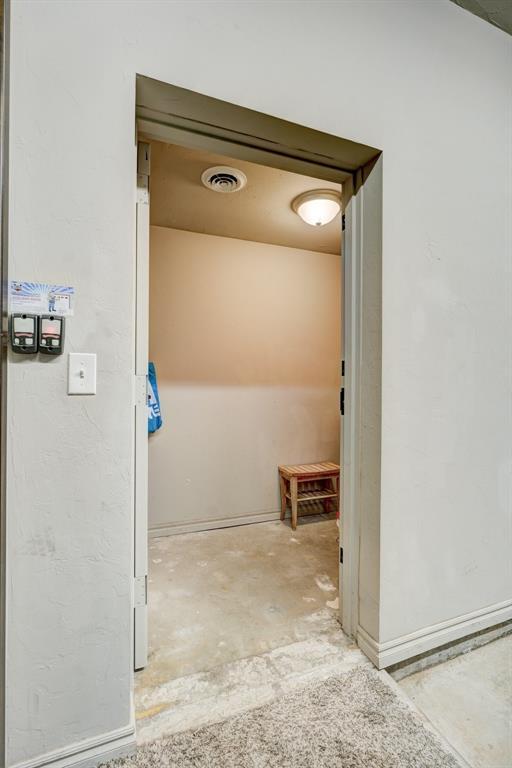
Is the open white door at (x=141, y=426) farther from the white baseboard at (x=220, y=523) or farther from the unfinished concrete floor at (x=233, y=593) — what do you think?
the white baseboard at (x=220, y=523)

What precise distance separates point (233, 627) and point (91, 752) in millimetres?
771

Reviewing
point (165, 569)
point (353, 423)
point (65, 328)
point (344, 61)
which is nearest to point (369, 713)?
point (353, 423)

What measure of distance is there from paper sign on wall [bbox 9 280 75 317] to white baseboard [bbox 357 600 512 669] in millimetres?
1722

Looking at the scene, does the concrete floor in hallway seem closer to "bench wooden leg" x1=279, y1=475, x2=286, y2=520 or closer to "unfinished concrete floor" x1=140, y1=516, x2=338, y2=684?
"unfinished concrete floor" x1=140, y1=516, x2=338, y2=684

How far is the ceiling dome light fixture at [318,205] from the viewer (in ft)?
7.70

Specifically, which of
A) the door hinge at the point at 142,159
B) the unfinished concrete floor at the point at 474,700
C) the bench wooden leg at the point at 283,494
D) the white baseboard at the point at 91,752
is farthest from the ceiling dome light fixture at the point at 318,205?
the white baseboard at the point at 91,752

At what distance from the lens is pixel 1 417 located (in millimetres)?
1021

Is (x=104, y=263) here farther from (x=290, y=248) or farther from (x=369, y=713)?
(x=290, y=248)

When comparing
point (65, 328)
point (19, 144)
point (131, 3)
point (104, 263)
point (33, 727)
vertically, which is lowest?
point (33, 727)

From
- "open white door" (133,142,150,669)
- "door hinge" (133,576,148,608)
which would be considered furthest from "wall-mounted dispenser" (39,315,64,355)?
"door hinge" (133,576,148,608)

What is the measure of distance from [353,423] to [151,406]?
64.0 inches

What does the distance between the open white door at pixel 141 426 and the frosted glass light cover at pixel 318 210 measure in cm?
121

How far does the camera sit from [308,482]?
3289 millimetres

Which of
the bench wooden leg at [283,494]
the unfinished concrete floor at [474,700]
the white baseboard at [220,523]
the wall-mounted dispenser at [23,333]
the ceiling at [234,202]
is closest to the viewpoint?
the wall-mounted dispenser at [23,333]
